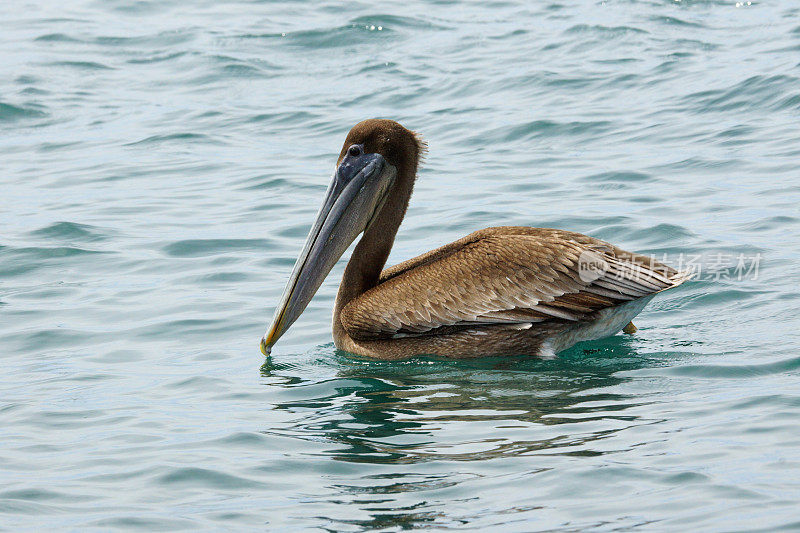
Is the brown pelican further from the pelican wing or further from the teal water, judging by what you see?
the teal water

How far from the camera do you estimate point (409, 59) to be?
46.6ft

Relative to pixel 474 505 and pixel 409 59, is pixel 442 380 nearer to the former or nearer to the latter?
pixel 474 505

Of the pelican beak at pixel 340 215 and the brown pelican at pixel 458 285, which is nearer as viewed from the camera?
the brown pelican at pixel 458 285

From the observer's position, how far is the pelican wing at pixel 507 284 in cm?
617

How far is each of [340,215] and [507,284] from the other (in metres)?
1.12

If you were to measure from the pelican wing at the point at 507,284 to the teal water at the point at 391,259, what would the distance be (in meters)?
0.25

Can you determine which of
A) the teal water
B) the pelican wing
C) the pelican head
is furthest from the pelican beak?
the teal water

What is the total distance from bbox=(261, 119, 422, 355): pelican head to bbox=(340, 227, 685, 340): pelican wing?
36cm

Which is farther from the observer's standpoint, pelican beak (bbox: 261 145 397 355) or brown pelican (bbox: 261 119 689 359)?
pelican beak (bbox: 261 145 397 355)

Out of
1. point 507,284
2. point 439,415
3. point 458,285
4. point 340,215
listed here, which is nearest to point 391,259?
point 340,215

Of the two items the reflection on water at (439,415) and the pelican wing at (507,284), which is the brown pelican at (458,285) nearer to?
the pelican wing at (507,284)

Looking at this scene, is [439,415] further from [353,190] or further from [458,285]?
[353,190]

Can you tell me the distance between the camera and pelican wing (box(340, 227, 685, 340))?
617cm

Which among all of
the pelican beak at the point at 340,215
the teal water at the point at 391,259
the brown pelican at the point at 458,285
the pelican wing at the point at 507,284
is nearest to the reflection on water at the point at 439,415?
the teal water at the point at 391,259
